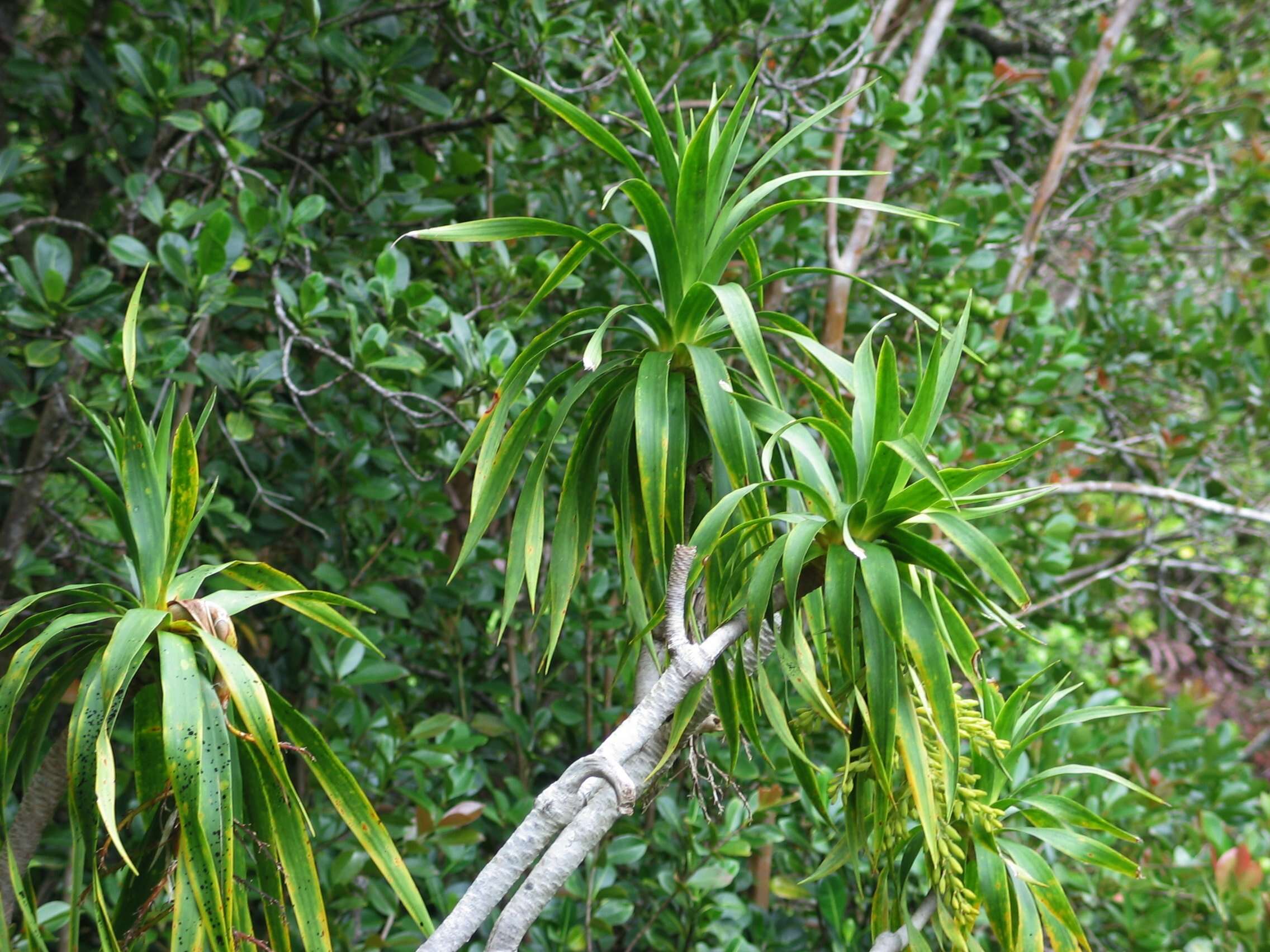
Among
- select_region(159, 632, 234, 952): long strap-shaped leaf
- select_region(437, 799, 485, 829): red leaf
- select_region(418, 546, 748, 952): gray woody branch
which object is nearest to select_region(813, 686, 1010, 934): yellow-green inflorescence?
select_region(418, 546, 748, 952): gray woody branch

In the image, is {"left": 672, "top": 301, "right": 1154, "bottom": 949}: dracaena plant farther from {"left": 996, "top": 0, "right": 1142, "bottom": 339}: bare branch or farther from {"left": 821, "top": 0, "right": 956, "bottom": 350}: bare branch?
→ {"left": 996, "top": 0, "right": 1142, "bottom": 339}: bare branch

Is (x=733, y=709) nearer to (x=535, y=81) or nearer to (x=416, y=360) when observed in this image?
(x=416, y=360)

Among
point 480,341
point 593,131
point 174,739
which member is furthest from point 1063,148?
point 174,739

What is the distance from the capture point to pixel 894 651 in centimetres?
93

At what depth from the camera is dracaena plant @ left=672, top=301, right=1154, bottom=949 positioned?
0.93m

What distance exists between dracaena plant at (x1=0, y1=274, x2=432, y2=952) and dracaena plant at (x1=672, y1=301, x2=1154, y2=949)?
0.39 m

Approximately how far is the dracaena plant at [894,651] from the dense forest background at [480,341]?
0.60 metres

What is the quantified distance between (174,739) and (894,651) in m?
0.65

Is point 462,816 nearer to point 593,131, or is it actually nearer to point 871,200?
point 593,131

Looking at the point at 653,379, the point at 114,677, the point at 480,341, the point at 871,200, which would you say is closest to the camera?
the point at 114,677

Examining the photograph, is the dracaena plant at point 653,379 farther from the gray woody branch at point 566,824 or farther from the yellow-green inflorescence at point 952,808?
the yellow-green inflorescence at point 952,808

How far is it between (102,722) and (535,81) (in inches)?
72.0

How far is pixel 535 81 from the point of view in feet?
7.47

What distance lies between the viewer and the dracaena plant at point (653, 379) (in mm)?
1059
